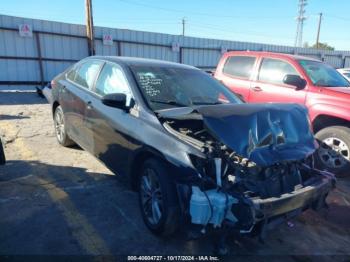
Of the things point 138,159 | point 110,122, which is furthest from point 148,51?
point 138,159

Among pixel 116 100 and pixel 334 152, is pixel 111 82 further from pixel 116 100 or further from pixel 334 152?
pixel 334 152

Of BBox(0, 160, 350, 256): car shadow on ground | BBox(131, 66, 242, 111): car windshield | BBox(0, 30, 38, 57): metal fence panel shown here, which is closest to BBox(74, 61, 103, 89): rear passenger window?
BBox(131, 66, 242, 111): car windshield

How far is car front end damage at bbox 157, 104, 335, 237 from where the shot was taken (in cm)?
266

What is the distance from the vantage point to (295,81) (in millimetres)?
5598

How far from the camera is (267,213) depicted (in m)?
2.67

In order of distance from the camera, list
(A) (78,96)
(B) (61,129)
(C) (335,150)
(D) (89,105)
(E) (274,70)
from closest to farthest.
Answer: (D) (89,105), (A) (78,96), (C) (335,150), (B) (61,129), (E) (274,70)

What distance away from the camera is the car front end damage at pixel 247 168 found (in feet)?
8.73

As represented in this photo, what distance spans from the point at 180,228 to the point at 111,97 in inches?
62.6

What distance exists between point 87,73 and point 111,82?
954mm

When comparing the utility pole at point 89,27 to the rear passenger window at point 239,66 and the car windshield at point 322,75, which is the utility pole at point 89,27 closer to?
the rear passenger window at point 239,66

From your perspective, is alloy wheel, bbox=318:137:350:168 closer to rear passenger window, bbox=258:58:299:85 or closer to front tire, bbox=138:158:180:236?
rear passenger window, bbox=258:58:299:85

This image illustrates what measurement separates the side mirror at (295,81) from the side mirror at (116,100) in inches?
128

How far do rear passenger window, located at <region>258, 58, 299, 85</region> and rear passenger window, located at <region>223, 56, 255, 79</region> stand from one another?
301mm

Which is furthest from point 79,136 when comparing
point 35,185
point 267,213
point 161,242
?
point 267,213
